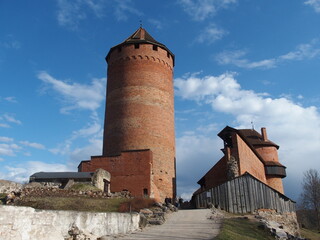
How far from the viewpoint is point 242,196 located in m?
18.3

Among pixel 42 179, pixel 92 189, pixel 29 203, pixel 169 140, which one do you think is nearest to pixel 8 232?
pixel 29 203

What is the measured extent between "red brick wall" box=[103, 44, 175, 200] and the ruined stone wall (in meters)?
5.64

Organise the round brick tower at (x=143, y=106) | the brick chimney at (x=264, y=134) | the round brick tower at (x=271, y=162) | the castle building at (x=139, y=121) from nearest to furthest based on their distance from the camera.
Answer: the castle building at (x=139, y=121)
the round brick tower at (x=143, y=106)
the round brick tower at (x=271, y=162)
the brick chimney at (x=264, y=134)

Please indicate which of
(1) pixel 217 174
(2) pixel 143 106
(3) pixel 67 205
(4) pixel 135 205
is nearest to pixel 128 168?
(4) pixel 135 205

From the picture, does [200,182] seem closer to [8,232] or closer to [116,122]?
[116,122]

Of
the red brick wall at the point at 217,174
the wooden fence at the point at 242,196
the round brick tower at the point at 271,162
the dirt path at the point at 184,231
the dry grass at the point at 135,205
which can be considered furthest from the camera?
the round brick tower at the point at 271,162

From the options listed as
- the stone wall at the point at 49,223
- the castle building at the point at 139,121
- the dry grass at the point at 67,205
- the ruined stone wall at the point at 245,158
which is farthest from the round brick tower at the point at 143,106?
the stone wall at the point at 49,223

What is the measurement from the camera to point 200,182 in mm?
26109

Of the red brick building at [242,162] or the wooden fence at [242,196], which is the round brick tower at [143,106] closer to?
the red brick building at [242,162]

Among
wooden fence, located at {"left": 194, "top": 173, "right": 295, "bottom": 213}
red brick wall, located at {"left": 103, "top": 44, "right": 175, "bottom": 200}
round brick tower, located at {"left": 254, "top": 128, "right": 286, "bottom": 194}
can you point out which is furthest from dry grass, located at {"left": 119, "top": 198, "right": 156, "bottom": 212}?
round brick tower, located at {"left": 254, "top": 128, "right": 286, "bottom": 194}

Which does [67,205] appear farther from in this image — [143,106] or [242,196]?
[143,106]

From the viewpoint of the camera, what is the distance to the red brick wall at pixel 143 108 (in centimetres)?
2312

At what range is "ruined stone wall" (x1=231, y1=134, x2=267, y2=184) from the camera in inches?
823

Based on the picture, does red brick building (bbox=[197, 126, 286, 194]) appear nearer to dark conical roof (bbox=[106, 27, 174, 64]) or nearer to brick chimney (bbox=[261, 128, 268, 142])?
brick chimney (bbox=[261, 128, 268, 142])
